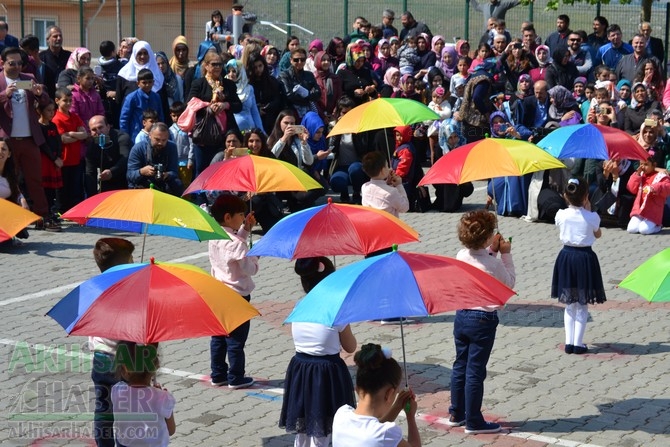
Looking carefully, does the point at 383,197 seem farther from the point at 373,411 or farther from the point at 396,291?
the point at 373,411

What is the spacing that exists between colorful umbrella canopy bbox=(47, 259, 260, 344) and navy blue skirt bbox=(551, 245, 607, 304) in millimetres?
4355

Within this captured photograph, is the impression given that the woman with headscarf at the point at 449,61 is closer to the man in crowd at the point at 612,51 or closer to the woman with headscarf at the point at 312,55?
the woman with headscarf at the point at 312,55

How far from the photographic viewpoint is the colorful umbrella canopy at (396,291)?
21.0 feet

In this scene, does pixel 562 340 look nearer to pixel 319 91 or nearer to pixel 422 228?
pixel 422 228

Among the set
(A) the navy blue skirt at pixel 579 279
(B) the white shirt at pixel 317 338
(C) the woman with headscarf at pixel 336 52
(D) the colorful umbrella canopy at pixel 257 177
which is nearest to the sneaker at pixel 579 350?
(A) the navy blue skirt at pixel 579 279

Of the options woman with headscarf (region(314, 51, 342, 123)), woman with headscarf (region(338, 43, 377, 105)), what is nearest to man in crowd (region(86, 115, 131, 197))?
woman with headscarf (region(314, 51, 342, 123))

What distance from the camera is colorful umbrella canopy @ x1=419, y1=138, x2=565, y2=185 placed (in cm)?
995

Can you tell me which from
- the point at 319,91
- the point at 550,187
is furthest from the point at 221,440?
the point at 319,91

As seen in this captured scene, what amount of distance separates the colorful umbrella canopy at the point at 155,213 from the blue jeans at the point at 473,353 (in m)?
1.90

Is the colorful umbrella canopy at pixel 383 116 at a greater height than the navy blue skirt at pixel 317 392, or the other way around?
the colorful umbrella canopy at pixel 383 116

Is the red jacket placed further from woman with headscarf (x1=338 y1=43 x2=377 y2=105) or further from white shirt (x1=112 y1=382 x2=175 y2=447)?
white shirt (x1=112 y1=382 x2=175 y2=447)

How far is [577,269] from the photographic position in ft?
34.1

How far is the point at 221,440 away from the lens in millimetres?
8406

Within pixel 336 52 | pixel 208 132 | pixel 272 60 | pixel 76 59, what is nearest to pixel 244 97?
pixel 208 132
